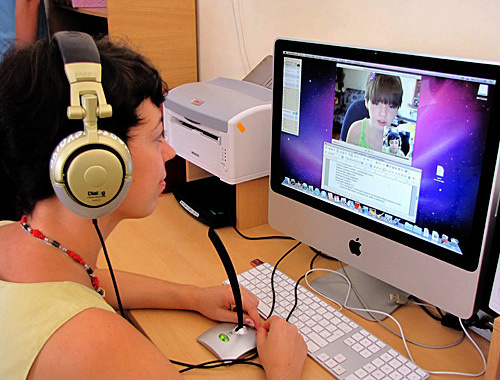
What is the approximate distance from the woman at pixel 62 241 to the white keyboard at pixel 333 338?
0.19ft

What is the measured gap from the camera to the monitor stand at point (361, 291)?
1.04 meters

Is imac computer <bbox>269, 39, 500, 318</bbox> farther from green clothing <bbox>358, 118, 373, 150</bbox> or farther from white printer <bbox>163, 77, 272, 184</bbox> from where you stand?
white printer <bbox>163, 77, 272, 184</bbox>

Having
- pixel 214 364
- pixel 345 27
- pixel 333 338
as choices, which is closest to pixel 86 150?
pixel 214 364

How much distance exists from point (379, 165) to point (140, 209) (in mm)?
448

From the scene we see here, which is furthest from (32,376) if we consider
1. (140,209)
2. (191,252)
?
(191,252)

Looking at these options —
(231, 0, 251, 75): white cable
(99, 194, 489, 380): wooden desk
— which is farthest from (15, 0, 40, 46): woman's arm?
(99, 194, 489, 380): wooden desk

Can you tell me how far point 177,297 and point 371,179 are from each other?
1.51ft

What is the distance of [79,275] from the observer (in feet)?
2.86

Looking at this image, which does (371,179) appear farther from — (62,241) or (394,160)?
(62,241)

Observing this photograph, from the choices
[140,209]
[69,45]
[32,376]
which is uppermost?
[69,45]

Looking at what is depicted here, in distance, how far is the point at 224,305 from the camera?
1004 mm

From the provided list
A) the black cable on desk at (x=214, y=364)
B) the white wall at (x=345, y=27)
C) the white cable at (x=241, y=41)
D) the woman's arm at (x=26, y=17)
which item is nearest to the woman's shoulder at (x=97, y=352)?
the black cable on desk at (x=214, y=364)

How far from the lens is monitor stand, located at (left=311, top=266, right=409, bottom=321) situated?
1.04m

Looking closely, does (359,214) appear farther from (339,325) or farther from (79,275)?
(79,275)
